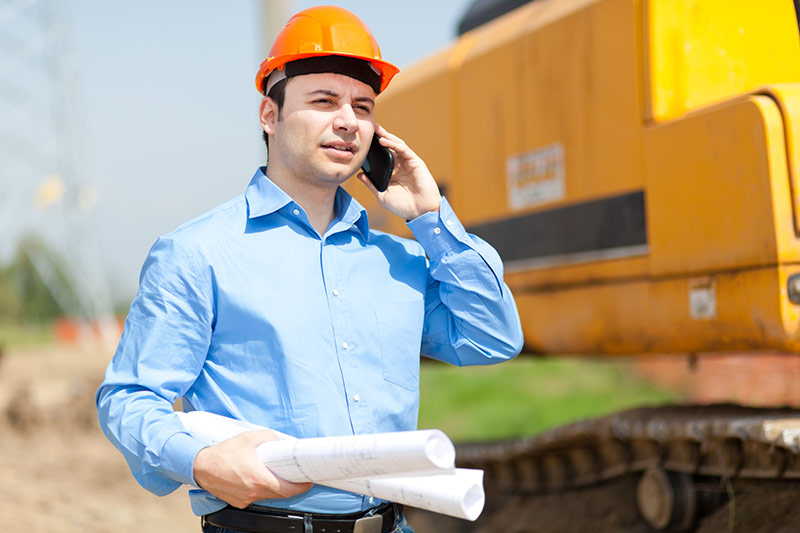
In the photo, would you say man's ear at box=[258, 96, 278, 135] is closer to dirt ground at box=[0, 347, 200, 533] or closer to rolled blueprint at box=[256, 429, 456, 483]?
rolled blueprint at box=[256, 429, 456, 483]

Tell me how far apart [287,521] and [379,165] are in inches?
40.0

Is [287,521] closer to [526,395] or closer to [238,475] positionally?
[238,475]

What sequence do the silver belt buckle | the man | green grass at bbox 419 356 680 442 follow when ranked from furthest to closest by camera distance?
green grass at bbox 419 356 680 442 < the silver belt buckle < the man

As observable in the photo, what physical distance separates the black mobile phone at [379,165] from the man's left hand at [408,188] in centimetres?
2

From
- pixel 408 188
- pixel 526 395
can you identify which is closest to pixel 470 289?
pixel 408 188

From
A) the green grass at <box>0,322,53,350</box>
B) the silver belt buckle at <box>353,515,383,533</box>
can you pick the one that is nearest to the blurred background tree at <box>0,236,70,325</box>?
the green grass at <box>0,322,53,350</box>

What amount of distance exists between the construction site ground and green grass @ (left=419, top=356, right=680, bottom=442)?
25.6ft

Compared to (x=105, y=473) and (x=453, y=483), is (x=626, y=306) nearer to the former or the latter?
(x=453, y=483)

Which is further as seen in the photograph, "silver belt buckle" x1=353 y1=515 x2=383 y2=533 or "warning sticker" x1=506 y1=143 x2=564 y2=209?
"warning sticker" x1=506 y1=143 x2=564 y2=209

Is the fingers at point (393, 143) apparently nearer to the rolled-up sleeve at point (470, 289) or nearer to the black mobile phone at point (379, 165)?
the black mobile phone at point (379, 165)

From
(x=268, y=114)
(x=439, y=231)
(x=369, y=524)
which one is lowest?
(x=369, y=524)

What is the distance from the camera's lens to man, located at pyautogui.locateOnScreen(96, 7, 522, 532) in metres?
2.06

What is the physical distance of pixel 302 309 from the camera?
2.26m

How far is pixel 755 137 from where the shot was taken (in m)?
3.52
